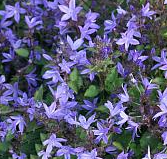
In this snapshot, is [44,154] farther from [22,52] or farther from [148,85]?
[22,52]

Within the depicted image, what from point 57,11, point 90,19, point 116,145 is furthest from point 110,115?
point 57,11

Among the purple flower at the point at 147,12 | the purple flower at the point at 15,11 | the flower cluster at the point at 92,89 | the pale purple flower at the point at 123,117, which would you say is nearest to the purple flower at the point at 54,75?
the flower cluster at the point at 92,89

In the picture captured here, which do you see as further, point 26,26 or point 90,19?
point 26,26

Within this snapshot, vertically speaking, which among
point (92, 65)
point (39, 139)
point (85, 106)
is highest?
point (92, 65)

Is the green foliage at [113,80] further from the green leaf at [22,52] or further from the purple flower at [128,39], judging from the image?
the green leaf at [22,52]

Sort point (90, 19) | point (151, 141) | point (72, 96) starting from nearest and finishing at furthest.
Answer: point (151, 141), point (72, 96), point (90, 19)

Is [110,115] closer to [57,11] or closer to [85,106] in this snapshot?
[85,106]

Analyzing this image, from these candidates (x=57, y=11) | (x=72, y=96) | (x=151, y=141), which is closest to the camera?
(x=151, y=141)

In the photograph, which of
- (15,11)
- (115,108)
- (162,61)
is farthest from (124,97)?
(15,11)
